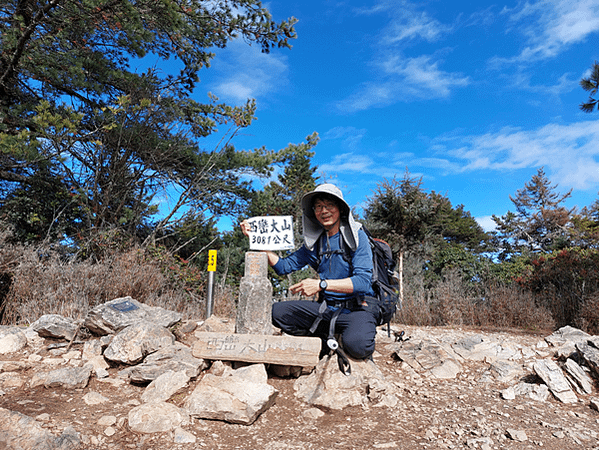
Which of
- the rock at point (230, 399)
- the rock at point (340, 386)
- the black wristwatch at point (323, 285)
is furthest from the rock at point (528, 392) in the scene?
the rock at point (230, 399)

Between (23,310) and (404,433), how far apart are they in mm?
5803

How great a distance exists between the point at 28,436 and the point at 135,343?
1493 millimetres

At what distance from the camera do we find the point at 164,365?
11.7 feet

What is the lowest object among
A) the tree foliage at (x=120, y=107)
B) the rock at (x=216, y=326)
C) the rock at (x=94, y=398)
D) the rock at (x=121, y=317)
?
the rock at (x=94, y=398)

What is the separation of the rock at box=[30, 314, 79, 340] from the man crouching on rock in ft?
8.49

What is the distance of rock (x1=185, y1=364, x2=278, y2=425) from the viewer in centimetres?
279

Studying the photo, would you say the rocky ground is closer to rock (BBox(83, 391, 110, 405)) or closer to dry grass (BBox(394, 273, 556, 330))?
rock (BBox(83, 391, 110, 405))

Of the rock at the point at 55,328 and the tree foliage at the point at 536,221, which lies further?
the tree foliage at the point at 536,221

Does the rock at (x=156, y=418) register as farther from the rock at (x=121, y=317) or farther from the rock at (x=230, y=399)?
the rock at (x=121, y=317)

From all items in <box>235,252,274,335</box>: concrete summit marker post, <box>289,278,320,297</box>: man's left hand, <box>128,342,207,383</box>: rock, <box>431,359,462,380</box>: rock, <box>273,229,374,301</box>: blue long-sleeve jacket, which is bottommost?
<box>431,359,462,380</box>: rock

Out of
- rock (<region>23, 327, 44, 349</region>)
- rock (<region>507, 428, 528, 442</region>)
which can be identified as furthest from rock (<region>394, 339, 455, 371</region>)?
rock (<region>23, 327, 44, 349</region>)

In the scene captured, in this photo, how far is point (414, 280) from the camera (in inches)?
430

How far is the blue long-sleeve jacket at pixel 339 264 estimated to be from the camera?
334cm

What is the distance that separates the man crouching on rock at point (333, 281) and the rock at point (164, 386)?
3.47 feet
